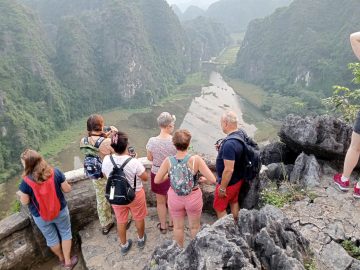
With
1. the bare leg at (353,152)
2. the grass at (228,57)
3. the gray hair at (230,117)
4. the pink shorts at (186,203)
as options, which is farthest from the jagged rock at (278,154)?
the grass at (228,57)

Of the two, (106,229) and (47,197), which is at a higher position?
(47,197)

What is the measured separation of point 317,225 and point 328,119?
73.4 inches

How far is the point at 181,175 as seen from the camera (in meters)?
3.51

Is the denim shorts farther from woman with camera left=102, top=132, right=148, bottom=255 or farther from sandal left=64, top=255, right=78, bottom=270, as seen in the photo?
woman with camera left=102, top=132, right=148, bottom=255

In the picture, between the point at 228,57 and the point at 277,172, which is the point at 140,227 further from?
the point at 228,57

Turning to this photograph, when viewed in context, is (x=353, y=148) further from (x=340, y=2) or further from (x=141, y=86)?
(x=340, y=2)

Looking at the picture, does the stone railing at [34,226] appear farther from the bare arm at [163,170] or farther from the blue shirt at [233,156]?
the bare arm at [163,170]

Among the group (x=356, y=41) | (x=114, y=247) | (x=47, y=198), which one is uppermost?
(x=356, y=41)

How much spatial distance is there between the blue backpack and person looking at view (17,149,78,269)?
120 cm

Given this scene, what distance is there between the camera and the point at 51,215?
376 centimetres

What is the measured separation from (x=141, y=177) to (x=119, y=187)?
0.26 metres

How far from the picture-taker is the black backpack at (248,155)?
3.71m

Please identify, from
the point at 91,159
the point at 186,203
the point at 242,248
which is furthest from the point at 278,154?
the point at 242,248

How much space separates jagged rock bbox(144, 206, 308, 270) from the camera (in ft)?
7.95
